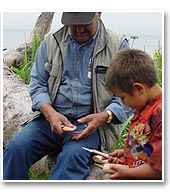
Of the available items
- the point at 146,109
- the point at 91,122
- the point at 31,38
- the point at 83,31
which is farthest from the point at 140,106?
the point at 31,38

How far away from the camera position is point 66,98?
1385 mm

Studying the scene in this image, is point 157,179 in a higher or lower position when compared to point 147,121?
lower

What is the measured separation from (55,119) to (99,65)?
166mm

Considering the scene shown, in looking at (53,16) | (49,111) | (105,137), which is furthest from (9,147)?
(53,16)

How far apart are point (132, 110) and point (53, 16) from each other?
0.98 feet

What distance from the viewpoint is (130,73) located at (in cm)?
126

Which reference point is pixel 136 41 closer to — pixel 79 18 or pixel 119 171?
pixel 79 18

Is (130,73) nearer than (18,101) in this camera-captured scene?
Yes

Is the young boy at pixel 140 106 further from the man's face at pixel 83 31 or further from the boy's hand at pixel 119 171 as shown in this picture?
the man's face at pixel 83 31

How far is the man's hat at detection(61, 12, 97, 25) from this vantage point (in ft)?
4.43

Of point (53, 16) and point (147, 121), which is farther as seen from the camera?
point (53, 16)

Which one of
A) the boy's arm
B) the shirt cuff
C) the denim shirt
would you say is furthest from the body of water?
the boy's arm

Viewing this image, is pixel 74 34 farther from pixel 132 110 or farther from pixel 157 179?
pixel 157 179

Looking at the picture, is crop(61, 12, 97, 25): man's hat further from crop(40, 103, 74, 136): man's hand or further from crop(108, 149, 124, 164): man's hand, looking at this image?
crop(108, 149, 124, 164): man's hand
